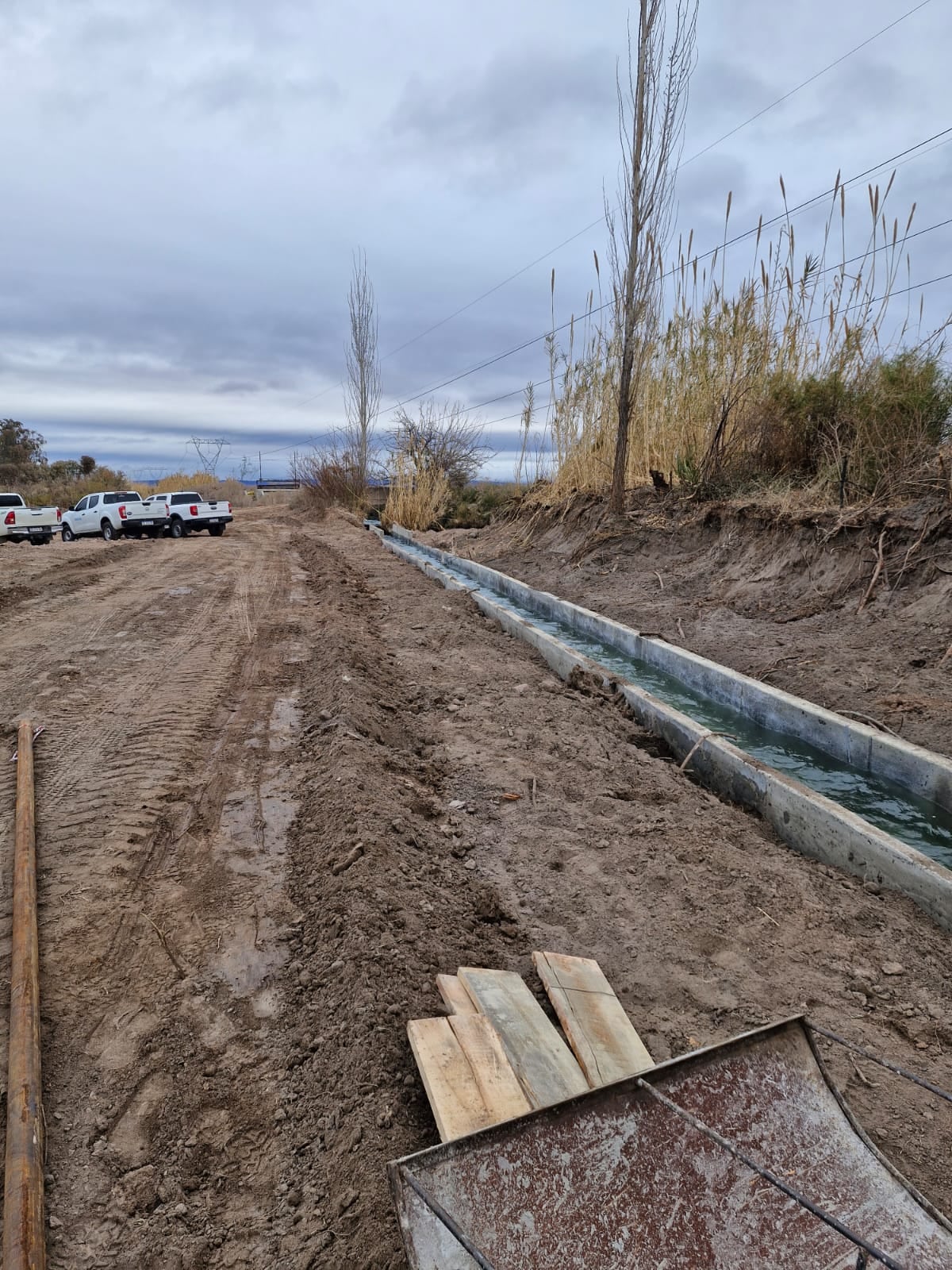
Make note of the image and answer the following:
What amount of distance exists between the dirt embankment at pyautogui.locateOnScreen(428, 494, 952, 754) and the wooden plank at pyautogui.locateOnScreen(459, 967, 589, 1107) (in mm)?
3120

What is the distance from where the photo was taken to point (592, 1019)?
2416 mm

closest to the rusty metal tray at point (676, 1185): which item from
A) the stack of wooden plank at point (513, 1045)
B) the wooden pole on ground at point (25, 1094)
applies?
the stack of wooden plank at point (513, 1045)

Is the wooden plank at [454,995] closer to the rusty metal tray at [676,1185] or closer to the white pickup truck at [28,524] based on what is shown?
the rusty metal tray at [676,1185]

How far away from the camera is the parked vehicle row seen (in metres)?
21.6

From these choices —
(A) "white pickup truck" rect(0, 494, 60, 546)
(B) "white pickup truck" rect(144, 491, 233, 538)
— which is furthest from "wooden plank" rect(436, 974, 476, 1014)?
(A) "white pickup truck" rect(0, 494, 60, 546)

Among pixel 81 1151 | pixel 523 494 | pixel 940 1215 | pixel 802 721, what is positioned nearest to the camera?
pixel 940 1215

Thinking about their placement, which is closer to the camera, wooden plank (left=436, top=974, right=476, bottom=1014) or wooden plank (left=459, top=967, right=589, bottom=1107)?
Answer: wooden plank (left=459, top=967, right=589, bottom=1107)

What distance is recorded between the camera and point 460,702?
572 centimetres

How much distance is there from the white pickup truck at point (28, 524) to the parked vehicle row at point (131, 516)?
0.02 metres

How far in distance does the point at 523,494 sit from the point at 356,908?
1527 centimetres

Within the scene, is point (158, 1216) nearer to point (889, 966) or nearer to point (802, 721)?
point (889, 966)

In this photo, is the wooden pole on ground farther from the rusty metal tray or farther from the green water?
the green water

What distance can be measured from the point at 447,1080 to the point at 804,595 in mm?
6354

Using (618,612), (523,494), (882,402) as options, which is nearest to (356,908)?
(618,612)
